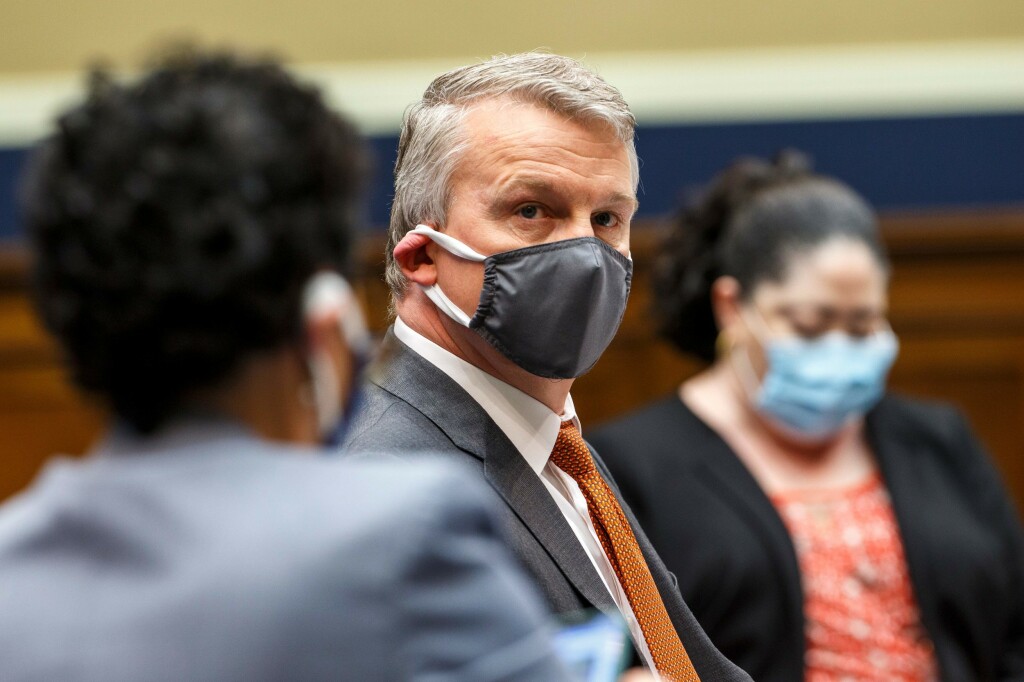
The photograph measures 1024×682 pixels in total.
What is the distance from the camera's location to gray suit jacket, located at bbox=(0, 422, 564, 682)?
2.63 ft

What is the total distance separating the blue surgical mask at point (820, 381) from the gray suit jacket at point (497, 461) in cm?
123

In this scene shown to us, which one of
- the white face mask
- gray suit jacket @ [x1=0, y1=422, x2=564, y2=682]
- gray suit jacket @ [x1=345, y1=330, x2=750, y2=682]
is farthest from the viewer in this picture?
gray suit jacket @ [x1=345, y1=330, x2=750, y2=682]

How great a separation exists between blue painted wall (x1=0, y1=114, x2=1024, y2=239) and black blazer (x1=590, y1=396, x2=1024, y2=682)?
1.31 metres

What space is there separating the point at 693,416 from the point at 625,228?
3.66 ft

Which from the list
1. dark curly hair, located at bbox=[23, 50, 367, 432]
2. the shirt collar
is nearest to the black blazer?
the shirt collar

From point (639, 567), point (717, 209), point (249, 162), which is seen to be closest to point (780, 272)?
point (717, 209)

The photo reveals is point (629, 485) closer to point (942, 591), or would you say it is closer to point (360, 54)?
point (942, 591)

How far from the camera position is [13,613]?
0.83 meters

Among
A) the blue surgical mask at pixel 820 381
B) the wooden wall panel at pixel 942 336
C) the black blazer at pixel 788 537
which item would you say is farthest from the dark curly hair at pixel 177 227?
Result: the wooden wall panel at pixel 942 336

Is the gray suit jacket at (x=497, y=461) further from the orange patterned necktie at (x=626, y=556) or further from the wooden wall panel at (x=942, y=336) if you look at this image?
the wooden wall panel at (x=942, y=336)

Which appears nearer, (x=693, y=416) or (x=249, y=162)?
(x=249, y=162)

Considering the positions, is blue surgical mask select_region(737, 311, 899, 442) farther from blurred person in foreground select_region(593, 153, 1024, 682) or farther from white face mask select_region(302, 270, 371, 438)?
white face mask select_region(302, 270, 371, 438)

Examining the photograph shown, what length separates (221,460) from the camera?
34.5 inches

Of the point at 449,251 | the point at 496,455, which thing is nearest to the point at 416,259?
the point at 449,251
